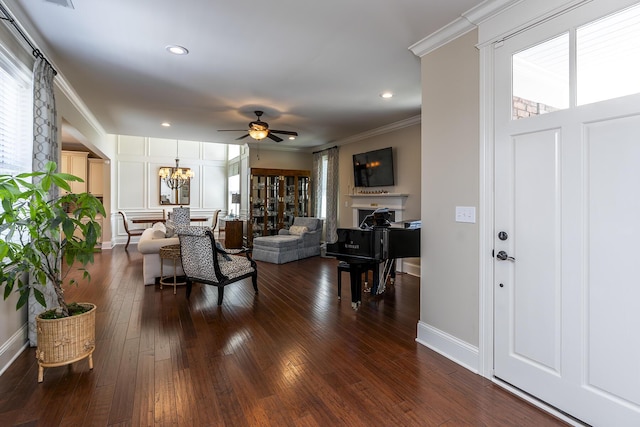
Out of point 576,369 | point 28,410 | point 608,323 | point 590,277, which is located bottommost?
point 28,410

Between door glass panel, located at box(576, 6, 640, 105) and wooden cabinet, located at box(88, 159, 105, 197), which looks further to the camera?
wooden cabinet, located at box(88, 159, 105, 197)

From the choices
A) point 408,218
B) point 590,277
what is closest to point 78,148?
point 408,218

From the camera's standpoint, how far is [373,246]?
3443 millimetres

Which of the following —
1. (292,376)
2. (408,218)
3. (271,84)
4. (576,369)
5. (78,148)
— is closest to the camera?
(576,369)

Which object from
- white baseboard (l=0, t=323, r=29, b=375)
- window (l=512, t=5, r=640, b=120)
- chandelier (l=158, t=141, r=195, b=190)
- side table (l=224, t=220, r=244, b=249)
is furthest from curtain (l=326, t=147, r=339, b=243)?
white baseboard (l=0, t=323, r=29, b=375)

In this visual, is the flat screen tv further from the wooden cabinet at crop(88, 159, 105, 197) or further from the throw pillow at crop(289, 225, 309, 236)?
the wooden cabinet at crop(88, 159, 105, 197)

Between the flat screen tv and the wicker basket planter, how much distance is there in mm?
5295

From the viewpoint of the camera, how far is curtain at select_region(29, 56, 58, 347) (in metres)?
2.74

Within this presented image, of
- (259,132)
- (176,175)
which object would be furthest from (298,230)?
(176,175)

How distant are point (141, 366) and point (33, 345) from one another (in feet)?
3.88

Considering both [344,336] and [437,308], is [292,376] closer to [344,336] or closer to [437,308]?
[344,336]

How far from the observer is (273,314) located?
146 inches

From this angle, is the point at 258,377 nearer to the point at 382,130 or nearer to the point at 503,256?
the point at 503,256

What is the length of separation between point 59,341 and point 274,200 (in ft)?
20.7
